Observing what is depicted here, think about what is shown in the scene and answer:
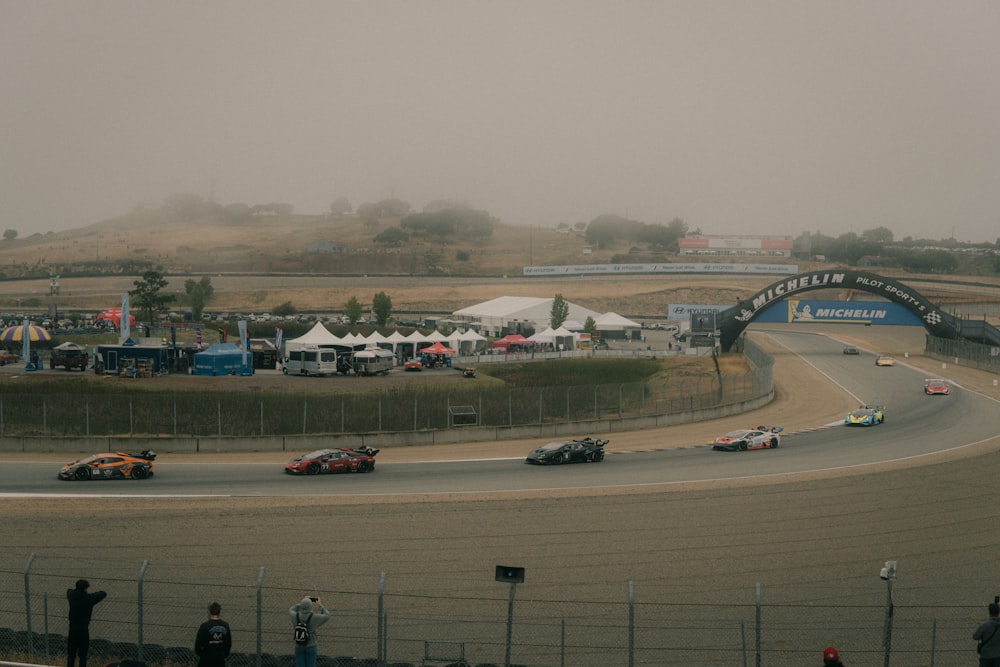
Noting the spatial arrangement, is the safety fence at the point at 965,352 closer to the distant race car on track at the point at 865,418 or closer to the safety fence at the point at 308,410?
the distant race car on track at the point at 865,418

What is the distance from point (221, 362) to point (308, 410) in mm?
17770

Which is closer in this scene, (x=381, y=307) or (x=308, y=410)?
(x=308, y=410)

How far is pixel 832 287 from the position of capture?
240 feet

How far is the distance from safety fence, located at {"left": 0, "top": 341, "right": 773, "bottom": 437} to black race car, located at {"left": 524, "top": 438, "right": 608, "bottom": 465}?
634cm

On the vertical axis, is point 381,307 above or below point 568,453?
above

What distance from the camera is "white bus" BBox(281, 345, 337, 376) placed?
57.7m

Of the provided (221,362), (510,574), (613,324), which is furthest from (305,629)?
(613,324)

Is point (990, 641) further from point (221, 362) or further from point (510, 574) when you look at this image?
point (221, 362)

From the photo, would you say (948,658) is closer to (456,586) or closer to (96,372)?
(456,586)

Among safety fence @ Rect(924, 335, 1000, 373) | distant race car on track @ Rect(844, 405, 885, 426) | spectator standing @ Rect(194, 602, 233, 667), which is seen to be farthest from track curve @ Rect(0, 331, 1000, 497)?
safety fence @ Rect(924, 335, 1000, 373)

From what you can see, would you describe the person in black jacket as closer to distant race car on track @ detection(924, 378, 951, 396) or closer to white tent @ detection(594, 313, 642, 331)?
distant race car on track @ detection(924, 378, 951, 396)

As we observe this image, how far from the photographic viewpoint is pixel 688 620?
55.7 feet

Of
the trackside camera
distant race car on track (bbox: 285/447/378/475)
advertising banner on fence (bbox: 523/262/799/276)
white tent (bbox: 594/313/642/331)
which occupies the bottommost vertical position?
distant race car on track (bbox: 285/447/378/475)

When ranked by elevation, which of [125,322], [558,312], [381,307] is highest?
[125,322]
